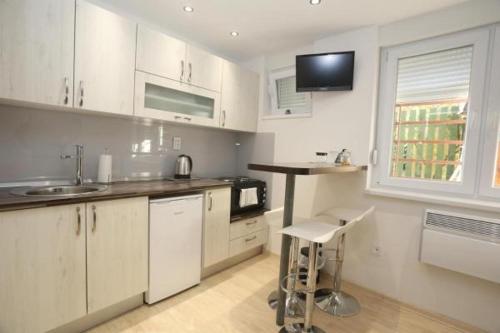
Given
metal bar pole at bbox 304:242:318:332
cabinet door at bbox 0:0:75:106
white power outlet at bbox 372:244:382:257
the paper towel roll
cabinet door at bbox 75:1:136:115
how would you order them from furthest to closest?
white power outlet at bbox 372:244:382:257 → the paper towel roll → cabinet door at bbox 75:1:136:115 → metal bar pole at bbox 304:242:318:332 → cabinet door at bbox 0:0:75:106

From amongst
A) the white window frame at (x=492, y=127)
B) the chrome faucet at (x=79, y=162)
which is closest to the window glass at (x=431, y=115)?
the white window frame at (x=492, y=127)

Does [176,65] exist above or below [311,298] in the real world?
above

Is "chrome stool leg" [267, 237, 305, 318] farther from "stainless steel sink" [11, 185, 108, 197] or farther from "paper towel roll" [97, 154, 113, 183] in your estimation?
"paper towel roll" [97, 154, 113, 183]

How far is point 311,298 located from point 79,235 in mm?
1505

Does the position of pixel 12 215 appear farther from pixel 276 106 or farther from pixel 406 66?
pixel 406 66

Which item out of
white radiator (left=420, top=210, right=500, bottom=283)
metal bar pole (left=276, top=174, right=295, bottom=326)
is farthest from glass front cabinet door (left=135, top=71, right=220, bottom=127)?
white radiator (left=420, top=210, right=500, bottom=283)

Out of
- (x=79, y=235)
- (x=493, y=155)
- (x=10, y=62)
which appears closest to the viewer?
(x=10, y=62)

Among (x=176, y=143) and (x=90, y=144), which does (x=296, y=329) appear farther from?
(x=90, y=144)

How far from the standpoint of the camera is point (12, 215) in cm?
130

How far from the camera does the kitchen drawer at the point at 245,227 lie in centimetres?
262

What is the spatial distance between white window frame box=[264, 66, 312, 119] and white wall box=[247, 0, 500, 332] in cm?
10

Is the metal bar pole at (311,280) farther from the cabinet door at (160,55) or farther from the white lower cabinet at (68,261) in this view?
the cabinet door at (160,55)

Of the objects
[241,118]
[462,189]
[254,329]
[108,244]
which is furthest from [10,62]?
[462,189]

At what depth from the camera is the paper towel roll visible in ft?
6.86
